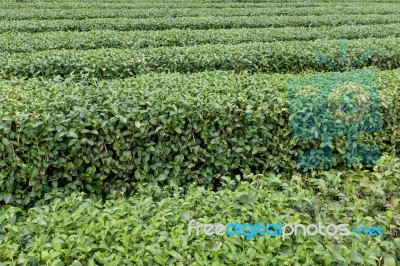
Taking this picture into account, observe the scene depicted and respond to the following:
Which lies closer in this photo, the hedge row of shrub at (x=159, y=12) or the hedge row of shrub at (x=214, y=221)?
the hedge row of shrub at (x=214, y=221)

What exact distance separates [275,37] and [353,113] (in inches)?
216

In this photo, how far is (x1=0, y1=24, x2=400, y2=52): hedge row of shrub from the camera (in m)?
7.60

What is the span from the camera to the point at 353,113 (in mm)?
4254

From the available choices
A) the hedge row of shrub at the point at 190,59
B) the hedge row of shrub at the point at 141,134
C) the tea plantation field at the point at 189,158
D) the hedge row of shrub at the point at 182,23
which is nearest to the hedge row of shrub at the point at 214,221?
the tea plantation field at the point at 189,158

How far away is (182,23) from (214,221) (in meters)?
10.1

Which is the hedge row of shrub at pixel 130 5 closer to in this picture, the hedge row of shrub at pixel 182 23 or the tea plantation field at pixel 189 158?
the hedge row of shrub at pixel 182 23

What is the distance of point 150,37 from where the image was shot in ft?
27.8

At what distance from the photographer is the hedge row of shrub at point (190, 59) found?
19.9ft

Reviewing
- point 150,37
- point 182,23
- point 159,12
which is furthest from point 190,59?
point 159,12

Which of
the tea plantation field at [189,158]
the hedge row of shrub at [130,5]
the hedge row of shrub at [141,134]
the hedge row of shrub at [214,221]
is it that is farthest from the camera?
the hedge row of shrub at [130,5]

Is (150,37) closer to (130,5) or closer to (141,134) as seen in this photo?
(141,134)

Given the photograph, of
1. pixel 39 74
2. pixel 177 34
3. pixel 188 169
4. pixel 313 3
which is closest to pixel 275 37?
pixel 177 34

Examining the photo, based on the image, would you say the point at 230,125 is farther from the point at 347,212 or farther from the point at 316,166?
the point at 347,212

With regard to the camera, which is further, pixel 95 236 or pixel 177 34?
pixel 177 34
